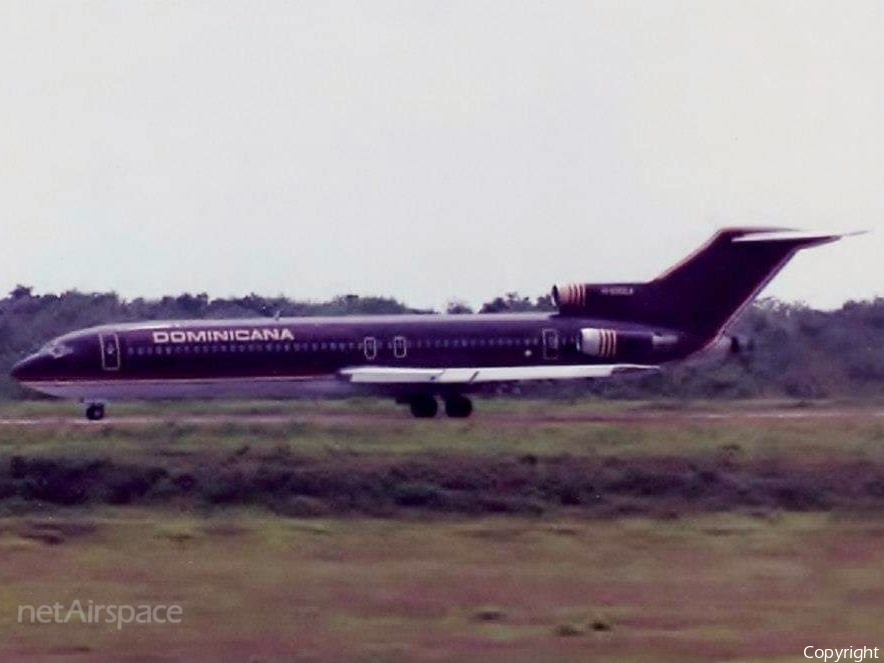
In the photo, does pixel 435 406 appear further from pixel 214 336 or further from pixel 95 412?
pixel 95 412

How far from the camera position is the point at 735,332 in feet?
171

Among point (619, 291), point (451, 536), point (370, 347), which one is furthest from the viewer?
point (619, 291)

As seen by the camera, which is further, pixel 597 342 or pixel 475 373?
pixel 597 342

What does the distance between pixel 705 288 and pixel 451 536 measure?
21488 mm

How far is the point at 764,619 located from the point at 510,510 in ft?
38.0

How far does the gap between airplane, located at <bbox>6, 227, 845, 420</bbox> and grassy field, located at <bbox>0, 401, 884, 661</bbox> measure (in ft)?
10.3

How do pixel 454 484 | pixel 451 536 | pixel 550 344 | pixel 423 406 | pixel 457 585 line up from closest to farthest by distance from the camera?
pixel 457 585 < pixel 451 536 < pixel 454 484 < pixel 550 344 < pixel 423 406

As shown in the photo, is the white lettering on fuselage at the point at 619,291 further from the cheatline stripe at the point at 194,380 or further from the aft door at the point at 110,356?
the aft door at the point at 110,356

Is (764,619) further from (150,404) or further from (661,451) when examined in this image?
(150,404)

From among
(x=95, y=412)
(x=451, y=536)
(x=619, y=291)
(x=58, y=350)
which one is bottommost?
(x=451, y=536)

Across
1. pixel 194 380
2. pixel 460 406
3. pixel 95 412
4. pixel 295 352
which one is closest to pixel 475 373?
pixel 460 406

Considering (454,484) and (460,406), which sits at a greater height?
(460,406)

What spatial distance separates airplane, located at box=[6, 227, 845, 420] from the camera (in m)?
44.2

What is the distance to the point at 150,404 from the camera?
168 ft
